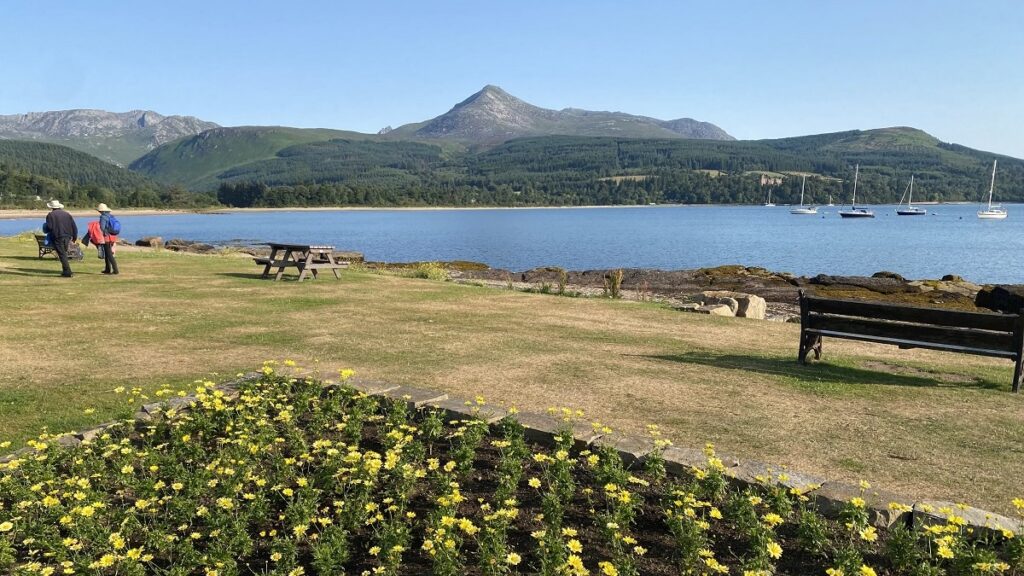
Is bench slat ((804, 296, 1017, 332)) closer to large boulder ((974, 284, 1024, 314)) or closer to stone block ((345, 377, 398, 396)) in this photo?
stone block ((345, 377, 398, 396))

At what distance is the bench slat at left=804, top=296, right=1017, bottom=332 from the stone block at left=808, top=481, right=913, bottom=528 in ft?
15.6

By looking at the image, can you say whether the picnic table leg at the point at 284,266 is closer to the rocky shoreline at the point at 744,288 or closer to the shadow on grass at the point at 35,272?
the shadow on grass at the point at 35,272

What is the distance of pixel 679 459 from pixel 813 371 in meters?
5.22

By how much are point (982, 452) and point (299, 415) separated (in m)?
6.22

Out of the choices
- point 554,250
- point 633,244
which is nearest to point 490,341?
point 554,250

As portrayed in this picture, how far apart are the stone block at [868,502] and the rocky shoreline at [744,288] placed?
1231 cm

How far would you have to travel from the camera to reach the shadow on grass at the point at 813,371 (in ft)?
28.6

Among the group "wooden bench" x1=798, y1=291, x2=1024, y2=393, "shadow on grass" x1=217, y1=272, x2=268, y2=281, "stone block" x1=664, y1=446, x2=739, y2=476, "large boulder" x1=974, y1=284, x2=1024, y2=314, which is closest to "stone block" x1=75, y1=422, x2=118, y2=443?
Answer: "stone block" x1=664, y1=446, x2=739, y2=476

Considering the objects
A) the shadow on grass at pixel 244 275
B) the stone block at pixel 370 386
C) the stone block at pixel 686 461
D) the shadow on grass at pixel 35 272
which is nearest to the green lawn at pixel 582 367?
the stone block at pixel 686 461

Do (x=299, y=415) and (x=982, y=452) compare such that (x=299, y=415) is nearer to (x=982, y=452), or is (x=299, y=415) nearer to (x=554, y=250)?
(x=982, y=452)

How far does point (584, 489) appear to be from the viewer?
4527 millimetres

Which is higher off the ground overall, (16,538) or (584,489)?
(584,489)

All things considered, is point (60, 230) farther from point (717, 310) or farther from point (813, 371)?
point (813, 371)

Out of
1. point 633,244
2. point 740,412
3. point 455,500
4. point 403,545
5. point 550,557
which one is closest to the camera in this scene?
point 550,557
